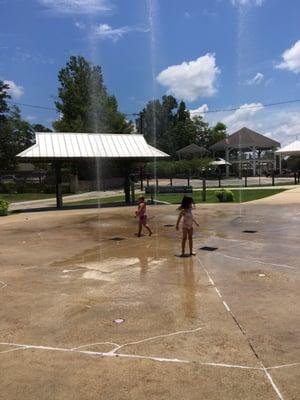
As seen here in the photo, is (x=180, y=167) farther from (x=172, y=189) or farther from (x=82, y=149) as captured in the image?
(x=82, y=149)

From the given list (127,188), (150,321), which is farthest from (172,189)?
(150,321)

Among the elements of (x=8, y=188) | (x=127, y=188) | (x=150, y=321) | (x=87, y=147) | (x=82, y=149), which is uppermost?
(x=87, y=147)

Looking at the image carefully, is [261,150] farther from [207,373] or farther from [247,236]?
[207,373]

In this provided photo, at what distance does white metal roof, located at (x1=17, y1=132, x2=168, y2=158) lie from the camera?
85.5ft

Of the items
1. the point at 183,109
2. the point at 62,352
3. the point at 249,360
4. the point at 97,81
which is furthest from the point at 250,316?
the point at 183,109

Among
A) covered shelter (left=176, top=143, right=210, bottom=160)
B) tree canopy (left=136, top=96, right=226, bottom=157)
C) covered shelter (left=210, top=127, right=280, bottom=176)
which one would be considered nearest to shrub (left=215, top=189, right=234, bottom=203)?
covered shelter (left=210, top=127, right=280, bottom=176)

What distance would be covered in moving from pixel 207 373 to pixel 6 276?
18.6 ft

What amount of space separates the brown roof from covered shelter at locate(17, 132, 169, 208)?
4515 cm

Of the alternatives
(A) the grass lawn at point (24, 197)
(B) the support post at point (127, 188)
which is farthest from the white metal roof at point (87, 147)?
(A) the grass lawn at point (24, 197)

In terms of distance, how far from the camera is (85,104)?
62.5 metres

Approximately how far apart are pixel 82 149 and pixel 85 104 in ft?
121

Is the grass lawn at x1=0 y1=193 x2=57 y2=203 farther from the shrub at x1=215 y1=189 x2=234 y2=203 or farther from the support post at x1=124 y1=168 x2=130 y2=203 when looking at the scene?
the shrub at x1=215 y1=189 x2=234 y2=203

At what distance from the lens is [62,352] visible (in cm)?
539

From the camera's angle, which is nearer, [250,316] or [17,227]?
[250,316]
